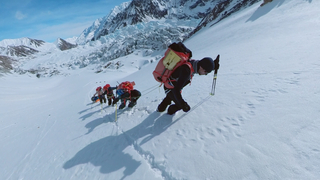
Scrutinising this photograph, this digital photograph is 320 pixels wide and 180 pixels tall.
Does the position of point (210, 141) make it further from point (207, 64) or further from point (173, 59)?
point (173, 59)

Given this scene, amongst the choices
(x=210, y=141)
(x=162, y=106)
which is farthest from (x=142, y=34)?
(x=210, y=141)

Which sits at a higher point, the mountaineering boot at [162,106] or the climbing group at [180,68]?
the climbing group at [180,68]

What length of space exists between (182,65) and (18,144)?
641 centimetres

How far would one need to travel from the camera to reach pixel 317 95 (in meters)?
2.98

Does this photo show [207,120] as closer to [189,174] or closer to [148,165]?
[189,174]

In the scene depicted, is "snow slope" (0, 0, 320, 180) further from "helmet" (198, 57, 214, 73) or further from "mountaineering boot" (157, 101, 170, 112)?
"helmet" (198, 57, 214, 73)


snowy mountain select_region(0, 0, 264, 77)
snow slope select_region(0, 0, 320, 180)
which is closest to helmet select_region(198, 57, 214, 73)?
snow slope select_region(0, 0, 320, 180)

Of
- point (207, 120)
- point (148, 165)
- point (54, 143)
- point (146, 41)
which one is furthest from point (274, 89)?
point (146, 41)

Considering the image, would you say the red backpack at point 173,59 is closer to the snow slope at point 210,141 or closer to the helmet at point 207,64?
the helmet at point 207,64

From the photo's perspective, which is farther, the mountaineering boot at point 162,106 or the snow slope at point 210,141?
the mountaineering boot at point 162,106

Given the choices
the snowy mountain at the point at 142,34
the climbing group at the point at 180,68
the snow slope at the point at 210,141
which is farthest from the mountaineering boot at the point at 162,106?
the snowy mountain at the point at 142,34

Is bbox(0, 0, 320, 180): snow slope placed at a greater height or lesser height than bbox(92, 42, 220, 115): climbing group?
lesser

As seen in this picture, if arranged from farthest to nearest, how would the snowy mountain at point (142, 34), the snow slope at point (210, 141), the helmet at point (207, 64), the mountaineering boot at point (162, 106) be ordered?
1. the snowy mountain at point (142, 34)
2. the mountaineering boot at point (162, 106)
3. the helmet at point (207, 64)
4. the snow slope at point (210, 141)

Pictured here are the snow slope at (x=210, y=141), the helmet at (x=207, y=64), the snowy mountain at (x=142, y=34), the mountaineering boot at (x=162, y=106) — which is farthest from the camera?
the snowy mountain at (x=142, y=34)
